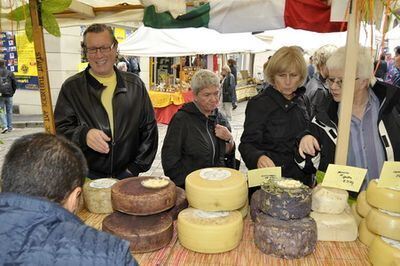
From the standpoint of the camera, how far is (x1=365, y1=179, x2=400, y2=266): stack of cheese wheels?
4.30 ft

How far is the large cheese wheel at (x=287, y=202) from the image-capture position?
1495mm

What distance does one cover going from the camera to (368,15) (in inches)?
63.7

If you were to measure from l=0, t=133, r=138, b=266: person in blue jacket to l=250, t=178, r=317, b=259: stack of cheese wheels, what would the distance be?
2.27ft

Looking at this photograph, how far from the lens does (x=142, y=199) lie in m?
1.51

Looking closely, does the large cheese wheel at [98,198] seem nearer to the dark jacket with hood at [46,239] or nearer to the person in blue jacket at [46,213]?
the person in blue jacket at [46,213]

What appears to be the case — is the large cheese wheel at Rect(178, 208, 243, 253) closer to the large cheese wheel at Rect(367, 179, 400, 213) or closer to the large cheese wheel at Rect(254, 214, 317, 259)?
the large cheese wheel at Rect(254, 214, 317, 259)

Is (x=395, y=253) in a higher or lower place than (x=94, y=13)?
lower

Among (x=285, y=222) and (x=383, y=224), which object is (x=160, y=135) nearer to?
(x=285, y=222)

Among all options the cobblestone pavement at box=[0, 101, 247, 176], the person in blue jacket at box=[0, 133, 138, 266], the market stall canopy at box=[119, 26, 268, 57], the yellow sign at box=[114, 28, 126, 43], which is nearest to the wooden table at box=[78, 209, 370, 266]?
the person in blue jacket at box=[0, 133, 138, 266]

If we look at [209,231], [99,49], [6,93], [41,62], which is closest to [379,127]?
[209,231]

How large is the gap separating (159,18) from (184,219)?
1.75 metres

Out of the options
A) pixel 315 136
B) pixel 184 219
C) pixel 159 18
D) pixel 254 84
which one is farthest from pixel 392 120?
pixel 254 84

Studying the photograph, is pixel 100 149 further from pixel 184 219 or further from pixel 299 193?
pixel 299 193

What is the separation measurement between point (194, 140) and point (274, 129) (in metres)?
0.68
